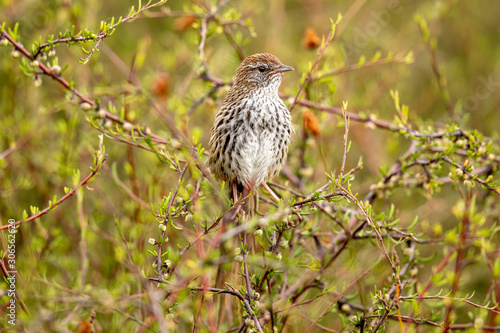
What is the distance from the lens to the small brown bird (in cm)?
381

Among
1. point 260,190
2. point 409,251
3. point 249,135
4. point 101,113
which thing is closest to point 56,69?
Result: point 101,113

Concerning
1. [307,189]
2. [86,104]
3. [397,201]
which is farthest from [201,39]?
[397,201]

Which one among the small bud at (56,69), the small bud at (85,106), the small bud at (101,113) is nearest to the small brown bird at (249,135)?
the small bud at (101,113)

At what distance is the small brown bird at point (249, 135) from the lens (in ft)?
12.5

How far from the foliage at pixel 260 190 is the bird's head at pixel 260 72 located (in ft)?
0.39

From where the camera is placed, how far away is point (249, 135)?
12.6 feet

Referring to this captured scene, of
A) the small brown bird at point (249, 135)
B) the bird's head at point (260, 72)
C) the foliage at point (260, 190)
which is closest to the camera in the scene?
the foliage at point (260, 190)

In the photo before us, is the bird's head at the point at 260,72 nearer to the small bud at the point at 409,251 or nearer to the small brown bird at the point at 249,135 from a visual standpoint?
the small brown bird at the point at 249,135

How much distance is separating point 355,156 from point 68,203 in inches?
123

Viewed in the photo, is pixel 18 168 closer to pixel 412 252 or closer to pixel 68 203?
pixel 68 203

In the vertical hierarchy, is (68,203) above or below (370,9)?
below

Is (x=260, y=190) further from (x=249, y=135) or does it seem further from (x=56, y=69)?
(x=56, y=69)

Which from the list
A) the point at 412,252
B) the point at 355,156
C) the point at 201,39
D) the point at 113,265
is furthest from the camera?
the point at 355,156

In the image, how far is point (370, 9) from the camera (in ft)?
22.4
